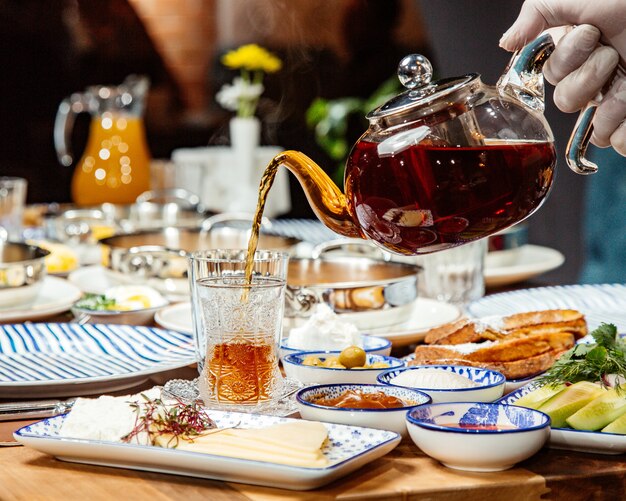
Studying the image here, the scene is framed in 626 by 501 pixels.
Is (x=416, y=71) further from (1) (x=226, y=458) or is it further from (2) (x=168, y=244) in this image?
(2) (x=168, y=244)

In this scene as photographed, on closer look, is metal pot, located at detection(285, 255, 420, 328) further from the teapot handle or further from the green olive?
the teapot handle

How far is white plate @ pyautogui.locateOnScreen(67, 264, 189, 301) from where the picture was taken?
2.08 meters

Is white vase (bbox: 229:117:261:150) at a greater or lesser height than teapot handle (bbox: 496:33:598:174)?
greater

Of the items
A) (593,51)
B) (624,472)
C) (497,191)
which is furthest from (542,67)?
(624,472)

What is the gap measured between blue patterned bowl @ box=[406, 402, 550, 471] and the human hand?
1.35ft

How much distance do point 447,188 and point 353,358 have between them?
0.30m

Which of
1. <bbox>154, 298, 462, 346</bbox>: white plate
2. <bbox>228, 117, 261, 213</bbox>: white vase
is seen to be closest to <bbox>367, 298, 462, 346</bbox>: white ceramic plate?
<bbox>154, 298, 462, 346</bbox>: white plate

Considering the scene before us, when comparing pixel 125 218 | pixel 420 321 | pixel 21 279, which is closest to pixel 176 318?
pixel 21 279

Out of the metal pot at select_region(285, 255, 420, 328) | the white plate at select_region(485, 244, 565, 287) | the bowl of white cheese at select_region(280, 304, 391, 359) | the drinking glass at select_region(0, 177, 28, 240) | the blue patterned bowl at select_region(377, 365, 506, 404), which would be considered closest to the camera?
the blue patterned bowl at select_region(377, 365, 506, 404)

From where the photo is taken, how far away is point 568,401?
119cm

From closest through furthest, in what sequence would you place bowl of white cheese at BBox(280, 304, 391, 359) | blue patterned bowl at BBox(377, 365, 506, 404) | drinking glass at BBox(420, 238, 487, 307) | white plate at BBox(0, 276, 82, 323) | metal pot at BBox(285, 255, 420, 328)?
blue patterned bowl at BBox(377, 365, 506, 404)
bowl of white cheese at BBox(280, 304, 391, 359)
metal pot at BBox(285, 255, 420, 328)
white plate at BBox(0, 276, 82, 323)
drinking glass at BBox(420, 238, 487, 307)

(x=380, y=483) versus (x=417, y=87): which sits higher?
(x=417, y=87)

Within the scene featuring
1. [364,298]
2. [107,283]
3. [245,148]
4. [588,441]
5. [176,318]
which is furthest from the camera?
[245,148]

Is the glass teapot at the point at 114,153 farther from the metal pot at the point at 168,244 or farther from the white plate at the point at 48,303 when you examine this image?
the white plate at the point at 48,303
